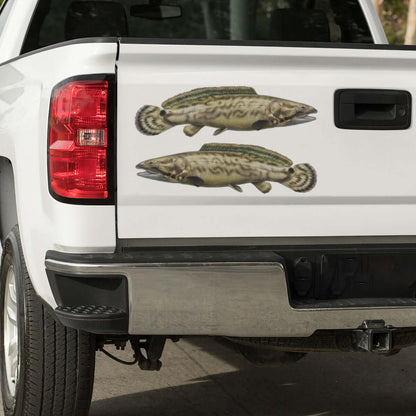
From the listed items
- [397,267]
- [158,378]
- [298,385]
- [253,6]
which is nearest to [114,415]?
[158,378]

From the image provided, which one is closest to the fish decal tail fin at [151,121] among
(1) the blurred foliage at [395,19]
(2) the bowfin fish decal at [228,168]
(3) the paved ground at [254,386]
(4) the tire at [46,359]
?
(2) the bowfin fish decal at [228,168]

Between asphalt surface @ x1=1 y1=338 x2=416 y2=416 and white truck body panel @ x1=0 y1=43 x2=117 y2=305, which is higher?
white truck body panel @ x1=0 y1=43 x2=117 y2=305

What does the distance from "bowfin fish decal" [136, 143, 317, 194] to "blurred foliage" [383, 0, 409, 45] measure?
10.7 m

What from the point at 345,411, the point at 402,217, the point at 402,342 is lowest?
the point at 345,411

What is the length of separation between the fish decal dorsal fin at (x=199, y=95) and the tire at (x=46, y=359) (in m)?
0.95

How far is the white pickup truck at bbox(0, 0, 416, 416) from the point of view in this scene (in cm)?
344

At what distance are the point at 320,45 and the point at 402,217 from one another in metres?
0.69

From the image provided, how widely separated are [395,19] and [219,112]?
14.8m

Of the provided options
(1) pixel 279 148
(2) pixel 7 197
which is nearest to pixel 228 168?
(1) pixel 279 148

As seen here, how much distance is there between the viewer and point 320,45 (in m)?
3.57

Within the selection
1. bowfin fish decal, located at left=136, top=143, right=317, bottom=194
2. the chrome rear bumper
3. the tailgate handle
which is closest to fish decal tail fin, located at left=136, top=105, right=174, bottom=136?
bowfin fish decal, located at left=136, top=143, right=317, bottom=194

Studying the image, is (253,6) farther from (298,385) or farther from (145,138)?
(145,138)

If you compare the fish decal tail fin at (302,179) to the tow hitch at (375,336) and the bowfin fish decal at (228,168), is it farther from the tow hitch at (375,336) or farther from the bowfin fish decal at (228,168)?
the tow hitch at (375,336)

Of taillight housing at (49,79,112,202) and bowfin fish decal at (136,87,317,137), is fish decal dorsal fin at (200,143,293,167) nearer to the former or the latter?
bowfin fish decal at (136,87,317,137)
